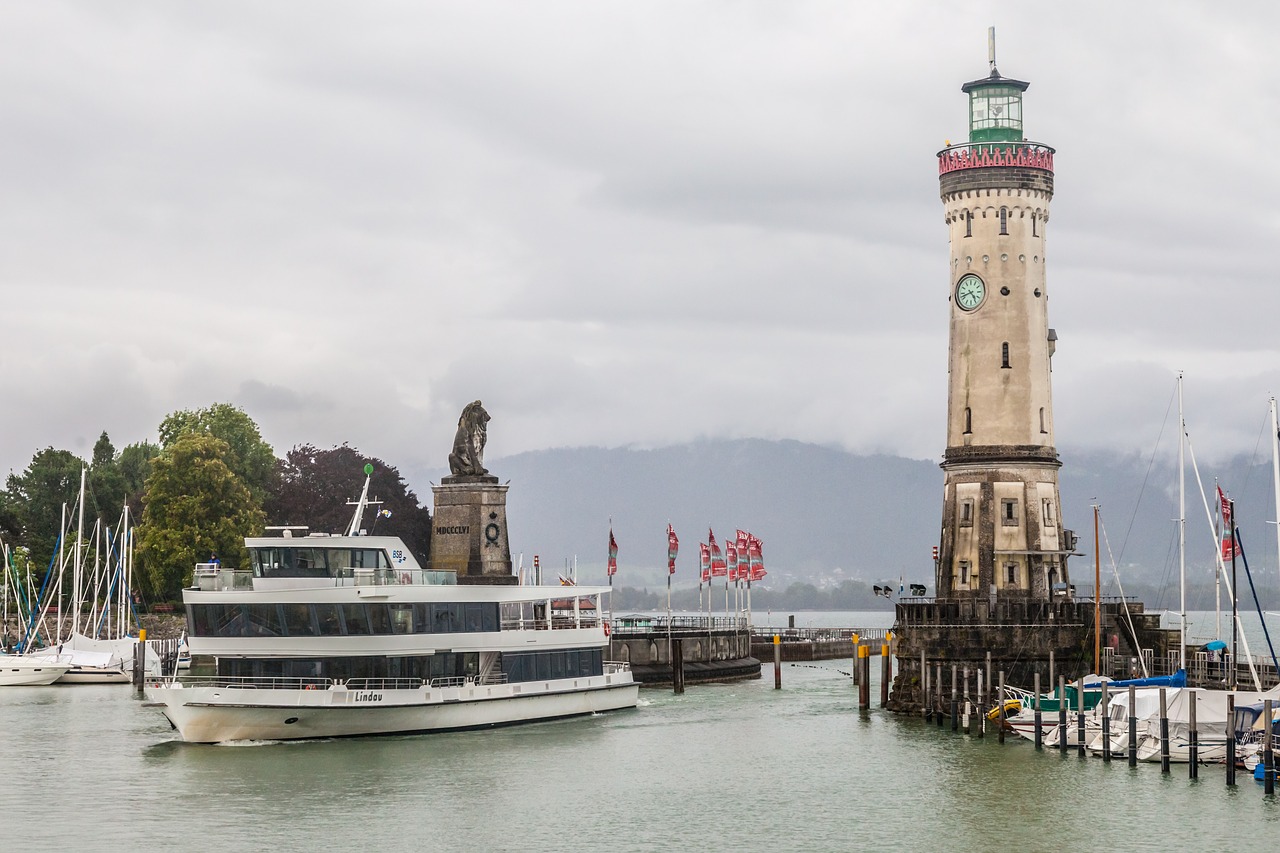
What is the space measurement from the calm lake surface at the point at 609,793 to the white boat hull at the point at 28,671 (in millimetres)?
26468

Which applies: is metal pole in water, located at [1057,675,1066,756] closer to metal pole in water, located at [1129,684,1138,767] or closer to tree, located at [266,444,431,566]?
metal pole in water, located at [1129,684,1138,767]

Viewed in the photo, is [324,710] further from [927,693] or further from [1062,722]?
[1062,722]

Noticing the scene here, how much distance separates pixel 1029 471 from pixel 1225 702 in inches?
856

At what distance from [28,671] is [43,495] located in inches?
1462

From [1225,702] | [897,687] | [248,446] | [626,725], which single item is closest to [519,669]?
[626,725]

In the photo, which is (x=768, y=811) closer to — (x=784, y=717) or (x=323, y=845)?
(x=323, y=845)

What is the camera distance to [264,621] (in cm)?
5434

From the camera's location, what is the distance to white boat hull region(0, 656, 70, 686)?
88.1m

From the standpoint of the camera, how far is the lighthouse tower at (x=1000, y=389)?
68.5m

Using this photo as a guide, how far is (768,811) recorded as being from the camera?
44562mm

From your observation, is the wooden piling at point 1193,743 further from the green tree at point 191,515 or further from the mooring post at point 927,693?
the green tree at point 191,515

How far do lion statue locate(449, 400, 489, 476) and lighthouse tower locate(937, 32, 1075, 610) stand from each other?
24.4 metres

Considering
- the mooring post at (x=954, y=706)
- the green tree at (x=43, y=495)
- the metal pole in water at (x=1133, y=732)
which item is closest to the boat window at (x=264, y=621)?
the mooring post at (x=954, y=706)

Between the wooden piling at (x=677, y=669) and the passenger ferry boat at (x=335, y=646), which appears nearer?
the passenger ferry boat at (x=335, y=646)
